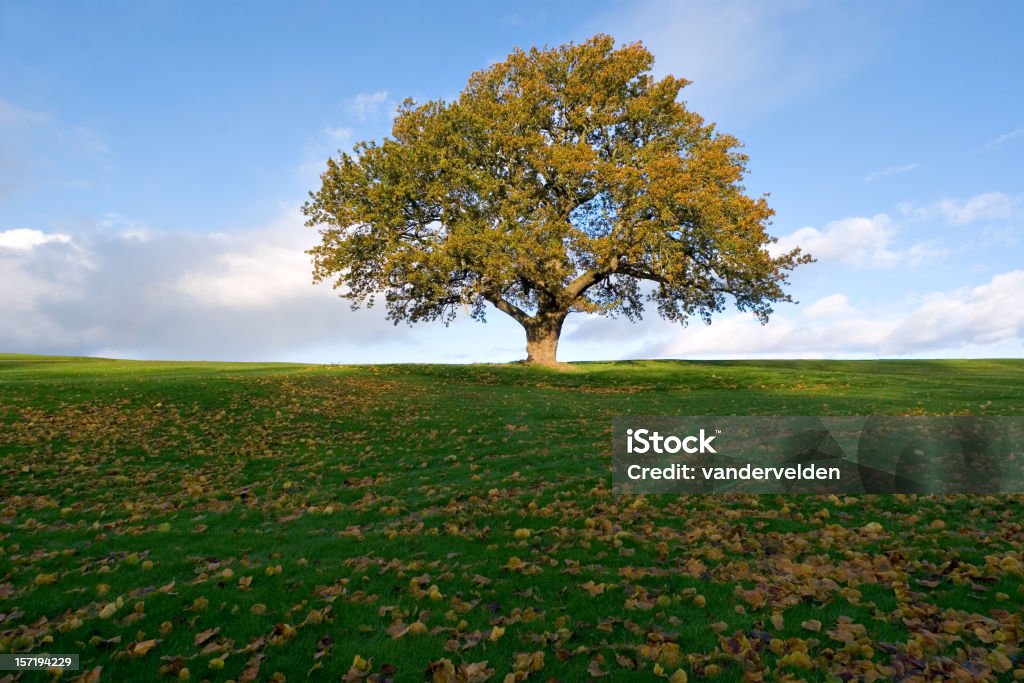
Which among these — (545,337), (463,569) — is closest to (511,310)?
(545,337)

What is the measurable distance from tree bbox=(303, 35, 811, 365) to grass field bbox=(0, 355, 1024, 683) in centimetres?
1988

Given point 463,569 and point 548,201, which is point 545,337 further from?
point 463,569

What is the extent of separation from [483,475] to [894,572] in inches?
307

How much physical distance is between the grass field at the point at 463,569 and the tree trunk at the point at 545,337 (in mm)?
23113

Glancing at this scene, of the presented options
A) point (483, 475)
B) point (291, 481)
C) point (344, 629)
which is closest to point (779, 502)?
point (483, 475)

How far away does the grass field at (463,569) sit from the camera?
5.63 m

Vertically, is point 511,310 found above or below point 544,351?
above
